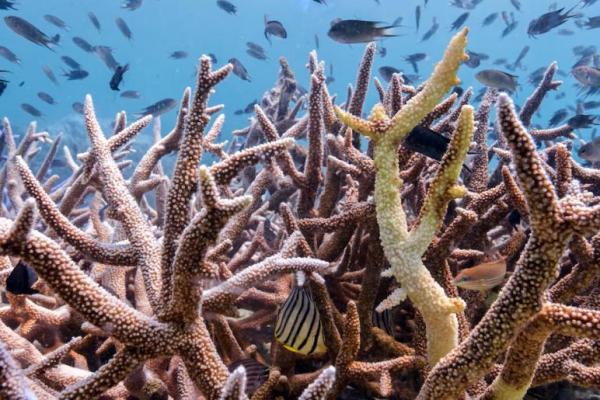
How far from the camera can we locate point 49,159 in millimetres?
4914

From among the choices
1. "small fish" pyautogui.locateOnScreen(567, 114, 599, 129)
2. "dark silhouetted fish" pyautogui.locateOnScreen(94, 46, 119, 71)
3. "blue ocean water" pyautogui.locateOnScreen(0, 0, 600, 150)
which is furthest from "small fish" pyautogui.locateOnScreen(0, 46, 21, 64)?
"blue ocean water" pyautogui.locateOnScreen(0, 0, 600, 150)

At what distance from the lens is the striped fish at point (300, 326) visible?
193 centimetres

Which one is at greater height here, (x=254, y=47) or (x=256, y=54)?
(x=254, y=47)

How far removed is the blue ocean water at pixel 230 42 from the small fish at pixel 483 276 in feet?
263

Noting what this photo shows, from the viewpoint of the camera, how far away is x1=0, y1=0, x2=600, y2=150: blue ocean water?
3610 inches

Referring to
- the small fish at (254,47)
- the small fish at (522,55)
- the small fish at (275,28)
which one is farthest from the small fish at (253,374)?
the small fish at (522,55)

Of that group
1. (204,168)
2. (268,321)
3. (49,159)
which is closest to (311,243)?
(268,321)

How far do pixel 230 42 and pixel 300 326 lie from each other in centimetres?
13789

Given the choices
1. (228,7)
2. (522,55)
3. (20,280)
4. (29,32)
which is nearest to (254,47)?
(228,7)

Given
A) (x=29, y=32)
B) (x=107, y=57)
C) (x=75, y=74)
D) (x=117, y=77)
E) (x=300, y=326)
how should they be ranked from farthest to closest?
(x=107, y=57) < (x=75, y=74) < (x=29, y=32) < (x=117, y=77) < (x=300, y=326)

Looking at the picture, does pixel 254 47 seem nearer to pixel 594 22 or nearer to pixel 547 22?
pixel 547 22

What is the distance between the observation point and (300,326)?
6.32 feet

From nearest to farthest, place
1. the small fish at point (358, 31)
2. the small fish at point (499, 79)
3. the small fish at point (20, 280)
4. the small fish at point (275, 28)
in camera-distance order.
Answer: the small fish at point (20, 280) < the small fish at point (358, 31) < the small fish at point (499, 79) < the small fish at point (275, 28)

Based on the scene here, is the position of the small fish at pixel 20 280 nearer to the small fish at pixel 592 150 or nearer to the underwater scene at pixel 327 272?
the underwater scene at pixel 327 272
